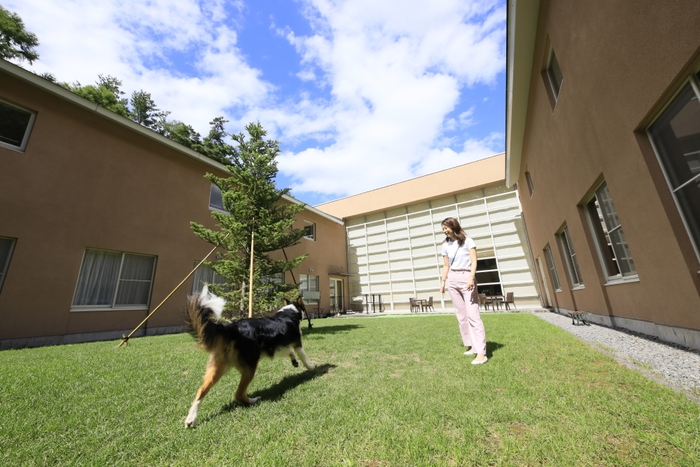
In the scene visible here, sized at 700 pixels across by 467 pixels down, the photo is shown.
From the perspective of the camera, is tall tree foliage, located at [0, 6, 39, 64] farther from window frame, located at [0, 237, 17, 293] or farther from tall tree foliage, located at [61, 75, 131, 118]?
window frame, located at [0, 237, 17, 293]

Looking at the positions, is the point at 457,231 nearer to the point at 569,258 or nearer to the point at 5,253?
the point at 569,258

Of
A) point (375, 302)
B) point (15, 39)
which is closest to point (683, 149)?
point (375, 302)

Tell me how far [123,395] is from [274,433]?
210cm

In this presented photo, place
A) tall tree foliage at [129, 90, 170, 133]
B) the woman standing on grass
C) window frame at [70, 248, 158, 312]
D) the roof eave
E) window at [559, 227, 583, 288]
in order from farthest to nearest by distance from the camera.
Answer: tall tree foliage at [129, 90, 170, 133] → window at [559, 227, 583, 288] → window frame at [70, 248, 158, 312] → the roof eave → the woman standing on grass

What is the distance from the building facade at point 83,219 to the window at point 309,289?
6431 mm

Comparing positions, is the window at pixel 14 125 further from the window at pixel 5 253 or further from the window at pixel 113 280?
the window at pixel 113 280

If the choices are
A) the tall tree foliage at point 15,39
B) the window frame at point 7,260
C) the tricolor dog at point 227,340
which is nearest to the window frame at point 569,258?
the tricolor dog at point 227,340

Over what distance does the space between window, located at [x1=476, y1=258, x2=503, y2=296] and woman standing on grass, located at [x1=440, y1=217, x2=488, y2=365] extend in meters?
13.2

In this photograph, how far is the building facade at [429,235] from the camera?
15.6m

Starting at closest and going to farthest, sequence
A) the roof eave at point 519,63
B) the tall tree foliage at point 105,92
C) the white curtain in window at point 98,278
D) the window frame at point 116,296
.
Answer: the roof eave at point 519,63 → the window frame at point 116,296 → the white curtain in window at point 98,278 → the tall tree foliage at point 105,92

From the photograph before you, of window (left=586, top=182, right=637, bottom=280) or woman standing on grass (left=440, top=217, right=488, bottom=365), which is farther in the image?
window (left=586, top=182, right=637, bottom=280)

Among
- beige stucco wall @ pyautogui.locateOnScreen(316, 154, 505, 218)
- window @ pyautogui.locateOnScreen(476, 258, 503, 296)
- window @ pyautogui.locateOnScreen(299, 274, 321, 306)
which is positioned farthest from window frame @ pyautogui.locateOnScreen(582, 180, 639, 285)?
window @ pyautogui.locateOnScreen(299, 274, 321, 306)

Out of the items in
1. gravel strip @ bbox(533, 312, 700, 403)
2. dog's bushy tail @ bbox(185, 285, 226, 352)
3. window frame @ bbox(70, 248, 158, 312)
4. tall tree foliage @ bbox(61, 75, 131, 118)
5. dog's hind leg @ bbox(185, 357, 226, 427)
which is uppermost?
tall tree foliage @ bbox(61, 75, 131, 118)

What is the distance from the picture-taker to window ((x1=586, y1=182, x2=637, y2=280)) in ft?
15.0
